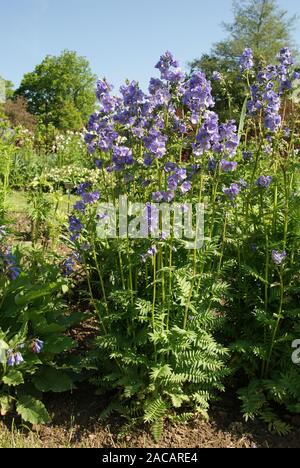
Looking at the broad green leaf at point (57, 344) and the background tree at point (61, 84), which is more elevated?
the background tree at point (61, 84)

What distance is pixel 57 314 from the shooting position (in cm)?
319

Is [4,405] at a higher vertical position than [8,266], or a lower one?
lower

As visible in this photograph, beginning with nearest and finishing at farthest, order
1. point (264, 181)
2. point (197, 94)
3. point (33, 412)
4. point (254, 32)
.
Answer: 1. point (197, 94)
2. point (33, 412)
3. point (264, 181)
4. point (254, 32)

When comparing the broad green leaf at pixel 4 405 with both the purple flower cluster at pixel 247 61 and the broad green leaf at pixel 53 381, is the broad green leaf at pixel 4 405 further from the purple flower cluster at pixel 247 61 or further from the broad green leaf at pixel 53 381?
the purple flower cluster at pixel 247 61

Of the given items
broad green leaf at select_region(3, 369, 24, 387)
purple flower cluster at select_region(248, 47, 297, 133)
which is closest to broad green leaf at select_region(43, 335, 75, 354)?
broad green leaf at select_region(3, 369, 24, 387)

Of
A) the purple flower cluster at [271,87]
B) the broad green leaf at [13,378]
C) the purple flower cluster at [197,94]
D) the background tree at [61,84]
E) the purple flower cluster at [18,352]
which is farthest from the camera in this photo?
the background tree at [61,84]

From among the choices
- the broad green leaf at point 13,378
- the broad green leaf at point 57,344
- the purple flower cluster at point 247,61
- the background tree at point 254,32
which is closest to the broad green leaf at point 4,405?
the broad green leaf at point 13,378

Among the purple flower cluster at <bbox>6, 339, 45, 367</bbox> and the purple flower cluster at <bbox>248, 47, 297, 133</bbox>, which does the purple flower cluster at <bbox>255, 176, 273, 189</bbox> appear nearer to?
the purple flower cluster at <bbox>248, 47, 297, 133</bbox>

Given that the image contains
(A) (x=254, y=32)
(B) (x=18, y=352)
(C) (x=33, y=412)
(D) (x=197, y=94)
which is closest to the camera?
(D) (x=197, y=94)

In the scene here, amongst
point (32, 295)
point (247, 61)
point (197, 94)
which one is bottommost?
point (32, 295)

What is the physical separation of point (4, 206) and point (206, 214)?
265 centimetres

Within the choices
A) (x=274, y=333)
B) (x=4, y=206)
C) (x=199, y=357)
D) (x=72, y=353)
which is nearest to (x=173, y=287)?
(x=199, y=357)

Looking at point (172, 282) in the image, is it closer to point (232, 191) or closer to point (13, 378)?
point (232, 191)

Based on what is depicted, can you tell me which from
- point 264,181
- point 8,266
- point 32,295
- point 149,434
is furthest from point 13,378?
point 264,181
